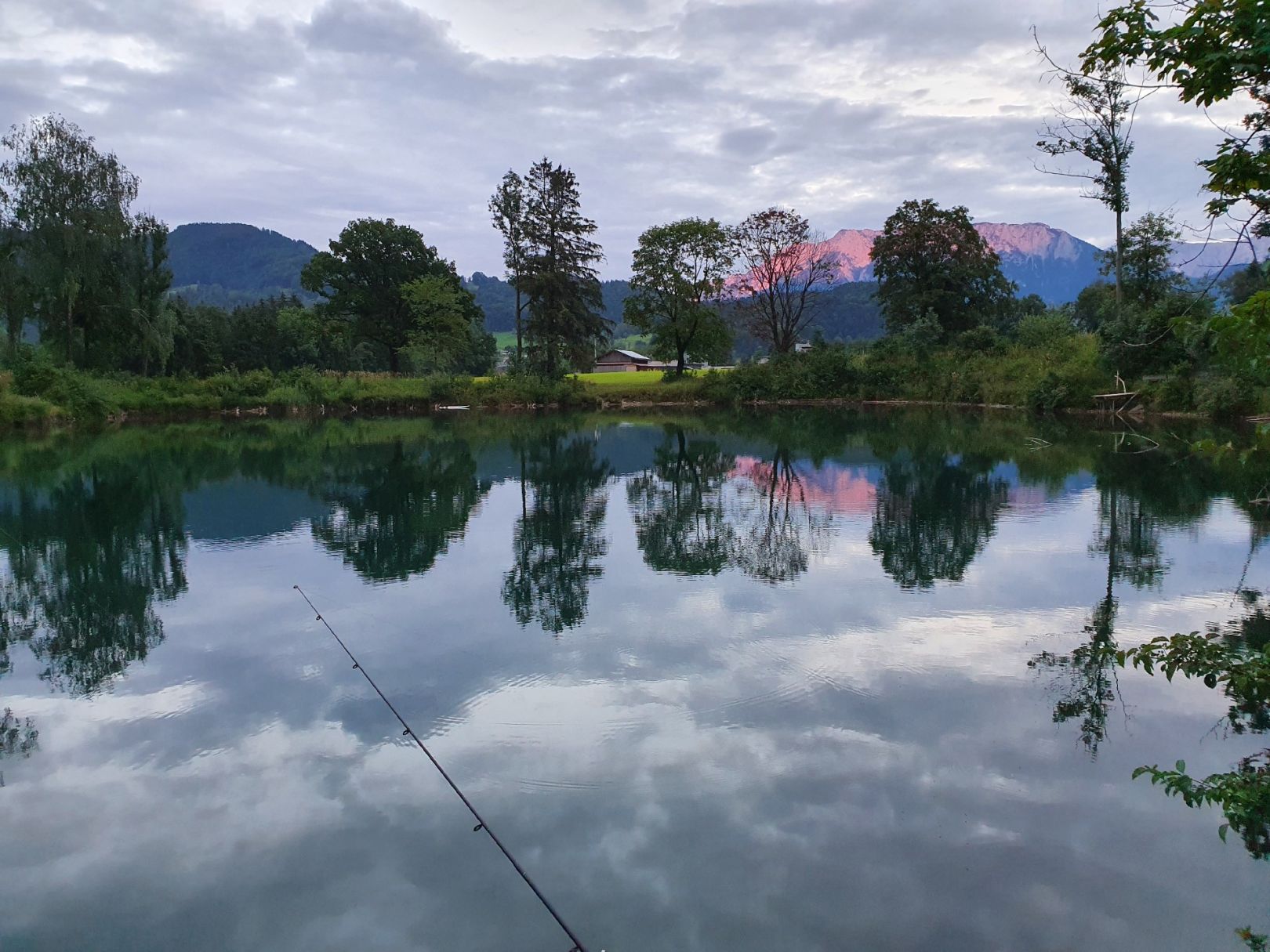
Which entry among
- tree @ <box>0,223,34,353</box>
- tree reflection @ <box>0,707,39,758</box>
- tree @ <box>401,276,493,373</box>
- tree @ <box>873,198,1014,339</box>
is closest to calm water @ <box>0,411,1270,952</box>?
tree reflection @ <box>0,707,39,758</box>

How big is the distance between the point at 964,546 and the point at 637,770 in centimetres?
802

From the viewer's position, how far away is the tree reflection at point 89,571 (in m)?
8.30

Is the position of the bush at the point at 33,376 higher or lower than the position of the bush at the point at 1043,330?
lower

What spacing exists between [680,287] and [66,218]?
29.7 m

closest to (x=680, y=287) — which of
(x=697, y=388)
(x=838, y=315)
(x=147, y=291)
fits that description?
(x=697, y=388)

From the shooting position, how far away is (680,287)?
164ft

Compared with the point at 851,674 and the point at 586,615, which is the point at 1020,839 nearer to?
the point at 851,674

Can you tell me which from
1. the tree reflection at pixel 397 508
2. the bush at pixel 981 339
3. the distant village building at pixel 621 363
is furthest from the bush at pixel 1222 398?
the distant village building at pixel 621 363

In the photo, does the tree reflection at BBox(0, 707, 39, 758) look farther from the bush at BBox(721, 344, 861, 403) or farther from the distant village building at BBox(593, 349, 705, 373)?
the distant village building at BBox(593, 349, 705, 373)

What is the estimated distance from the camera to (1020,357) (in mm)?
38594

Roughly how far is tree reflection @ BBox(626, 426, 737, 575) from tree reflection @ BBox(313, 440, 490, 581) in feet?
10.1

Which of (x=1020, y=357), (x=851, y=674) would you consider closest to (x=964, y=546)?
(x=851, y=674)

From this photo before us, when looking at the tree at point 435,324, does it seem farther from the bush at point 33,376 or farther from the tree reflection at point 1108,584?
the tree reflection at point 1108,584

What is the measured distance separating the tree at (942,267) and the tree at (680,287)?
9.35 meters
